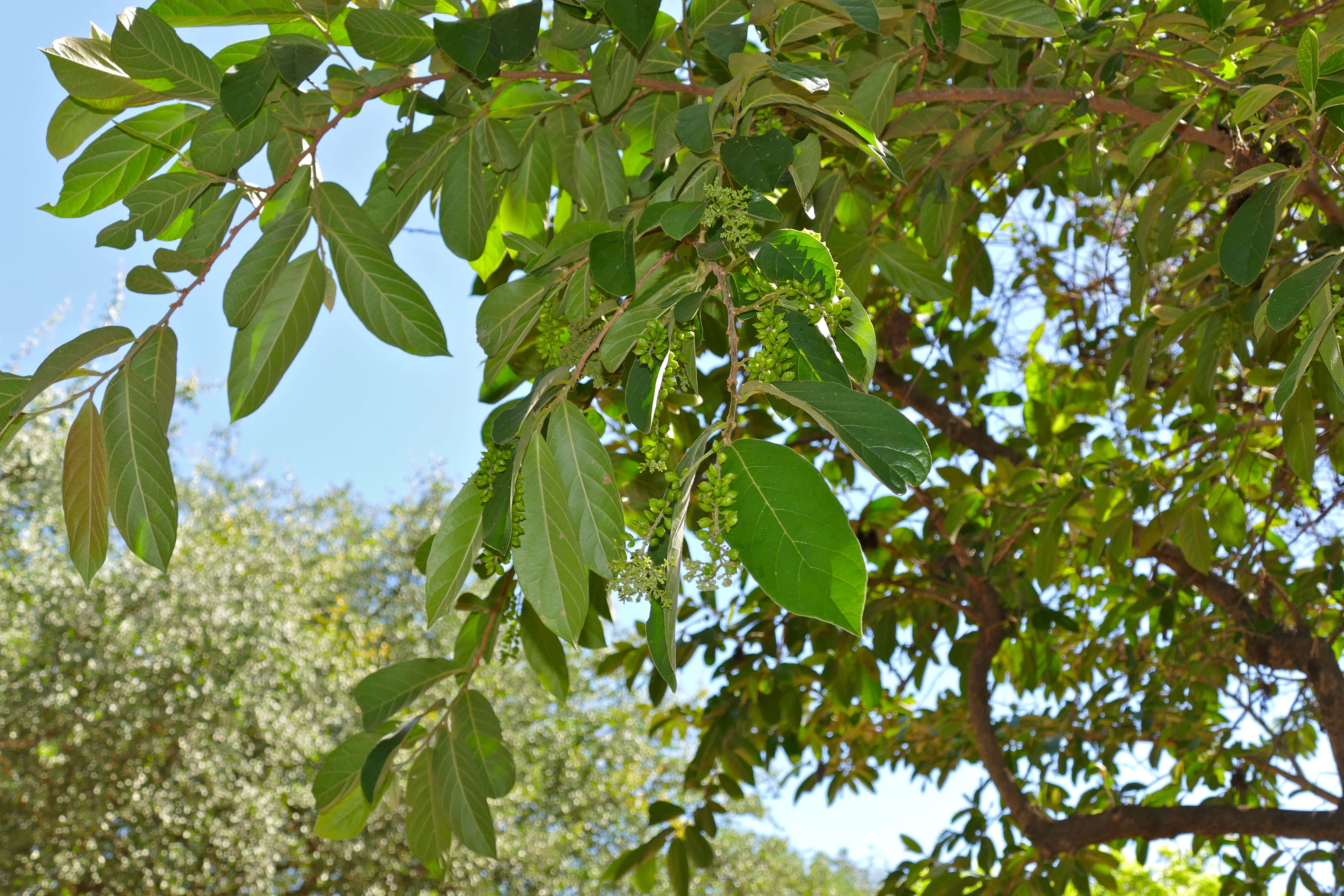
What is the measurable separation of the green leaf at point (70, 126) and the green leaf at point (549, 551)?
0.63 meters

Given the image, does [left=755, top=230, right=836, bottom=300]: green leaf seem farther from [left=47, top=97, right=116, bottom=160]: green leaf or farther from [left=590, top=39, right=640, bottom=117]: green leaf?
[left=47, top=97, right=116, bottom=160]: green leaf

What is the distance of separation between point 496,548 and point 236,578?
7369mm

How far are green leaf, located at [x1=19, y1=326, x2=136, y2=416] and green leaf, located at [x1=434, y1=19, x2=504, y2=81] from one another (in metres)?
0.37

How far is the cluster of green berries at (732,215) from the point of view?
2.23 ft

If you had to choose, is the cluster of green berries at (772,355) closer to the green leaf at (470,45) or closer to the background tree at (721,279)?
the background tree at (721,279)

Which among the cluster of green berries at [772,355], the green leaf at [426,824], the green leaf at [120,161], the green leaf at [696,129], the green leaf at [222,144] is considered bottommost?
the green leaf at [426,824]

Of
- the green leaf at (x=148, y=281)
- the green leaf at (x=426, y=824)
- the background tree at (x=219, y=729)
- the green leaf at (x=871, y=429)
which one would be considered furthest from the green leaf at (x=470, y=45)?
the background tree at (x=219, y=729)

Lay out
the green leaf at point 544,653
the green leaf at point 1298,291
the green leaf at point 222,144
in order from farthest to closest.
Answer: the green leaf at point 544,653 → the green leaf at point 222,144 → the green leaf at point 1298,291

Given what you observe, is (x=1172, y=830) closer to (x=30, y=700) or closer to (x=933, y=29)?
(x=933, y=29)

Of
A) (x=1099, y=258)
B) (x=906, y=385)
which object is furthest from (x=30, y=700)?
(x=1099, y=258)

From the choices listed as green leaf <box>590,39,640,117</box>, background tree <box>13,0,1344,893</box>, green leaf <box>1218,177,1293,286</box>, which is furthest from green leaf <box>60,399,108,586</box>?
green leaf <box>1218,177,1293,286</box>

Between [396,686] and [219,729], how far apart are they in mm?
6633

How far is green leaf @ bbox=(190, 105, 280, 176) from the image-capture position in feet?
2.82

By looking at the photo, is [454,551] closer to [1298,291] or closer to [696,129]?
[696,129]
